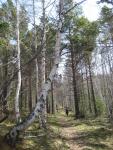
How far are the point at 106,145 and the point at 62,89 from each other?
58.8m

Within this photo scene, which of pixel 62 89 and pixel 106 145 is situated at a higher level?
pixel 62 89

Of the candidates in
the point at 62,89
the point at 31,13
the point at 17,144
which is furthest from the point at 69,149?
the point at 62,89

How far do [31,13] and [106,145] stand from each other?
930 centimetres

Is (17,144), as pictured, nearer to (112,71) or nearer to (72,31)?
(72,31)

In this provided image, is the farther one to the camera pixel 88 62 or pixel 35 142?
pixel 88 62

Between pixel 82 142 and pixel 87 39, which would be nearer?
pixel 82 142

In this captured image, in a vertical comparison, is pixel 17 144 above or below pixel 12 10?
below

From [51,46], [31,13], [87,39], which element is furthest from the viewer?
[87,39]

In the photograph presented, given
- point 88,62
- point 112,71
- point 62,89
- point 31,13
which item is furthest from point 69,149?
point 62,89

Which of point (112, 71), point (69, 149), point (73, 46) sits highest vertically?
point (73, 46)

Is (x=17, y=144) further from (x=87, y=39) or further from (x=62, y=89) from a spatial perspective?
(x=62, y=89)

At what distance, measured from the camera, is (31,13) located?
18.7 m

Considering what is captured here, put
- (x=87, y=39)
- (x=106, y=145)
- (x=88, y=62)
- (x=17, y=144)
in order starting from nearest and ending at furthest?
(x=17, y=144) → (x=106, y=145) → (x=87, y=39) → (x=88, y=62)

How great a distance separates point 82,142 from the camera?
15.4 m
